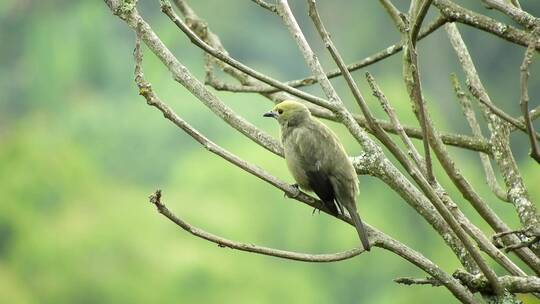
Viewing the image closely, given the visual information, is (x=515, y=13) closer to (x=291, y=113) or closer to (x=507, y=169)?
(x=507, y=169)

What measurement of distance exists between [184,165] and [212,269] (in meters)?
1.45

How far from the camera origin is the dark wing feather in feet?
10.6

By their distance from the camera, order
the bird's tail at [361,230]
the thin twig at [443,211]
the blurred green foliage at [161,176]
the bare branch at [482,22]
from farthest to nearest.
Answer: the blurred green foliage at [161,176], the bare branch at [482,22], the bird's tail at [361,230], the thin twig at [443,211]

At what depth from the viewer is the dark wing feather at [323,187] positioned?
10.6 feet

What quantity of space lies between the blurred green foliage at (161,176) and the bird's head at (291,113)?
5987mm

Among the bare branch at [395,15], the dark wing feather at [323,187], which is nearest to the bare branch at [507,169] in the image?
the bare branch at [395,15]

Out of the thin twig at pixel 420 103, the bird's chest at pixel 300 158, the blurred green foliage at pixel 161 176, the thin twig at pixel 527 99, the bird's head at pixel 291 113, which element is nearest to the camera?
the thin twig at pixel 527 99

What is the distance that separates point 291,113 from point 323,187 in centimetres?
56

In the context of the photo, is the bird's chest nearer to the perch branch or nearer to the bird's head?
the bird's head

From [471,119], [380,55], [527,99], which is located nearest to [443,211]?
[527,99]

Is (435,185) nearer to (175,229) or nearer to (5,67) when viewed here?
(175,229)

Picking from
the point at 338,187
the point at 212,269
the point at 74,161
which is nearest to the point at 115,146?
the point at 74,161

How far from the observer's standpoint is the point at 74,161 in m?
11.5

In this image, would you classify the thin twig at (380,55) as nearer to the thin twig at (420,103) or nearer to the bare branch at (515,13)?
the bare branch at (515,13)
